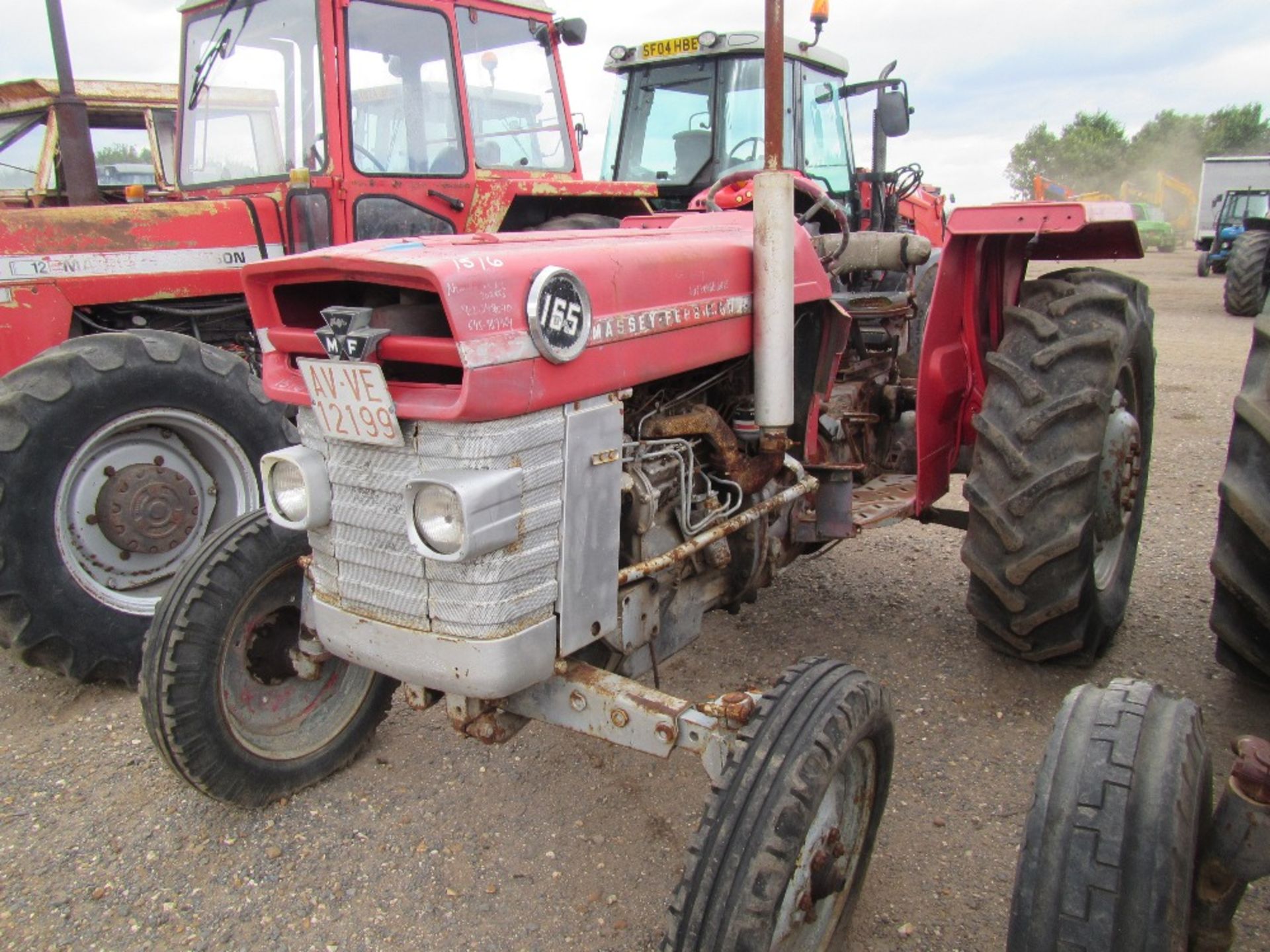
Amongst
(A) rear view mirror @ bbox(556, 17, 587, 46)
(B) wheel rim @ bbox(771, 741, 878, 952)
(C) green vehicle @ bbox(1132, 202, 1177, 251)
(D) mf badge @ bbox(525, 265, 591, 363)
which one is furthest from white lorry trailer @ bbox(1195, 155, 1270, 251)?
(D) mf badge @ bbox(525, 265, 591, 363)

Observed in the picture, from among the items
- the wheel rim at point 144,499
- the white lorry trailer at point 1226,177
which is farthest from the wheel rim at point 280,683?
the white lorry trailer at point 1226,177

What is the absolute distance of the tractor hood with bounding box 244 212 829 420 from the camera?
5.75ft

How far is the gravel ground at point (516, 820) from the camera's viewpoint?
2277mm

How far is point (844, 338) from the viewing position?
2906mm

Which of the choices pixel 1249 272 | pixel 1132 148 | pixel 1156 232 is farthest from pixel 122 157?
pixel 1132 148

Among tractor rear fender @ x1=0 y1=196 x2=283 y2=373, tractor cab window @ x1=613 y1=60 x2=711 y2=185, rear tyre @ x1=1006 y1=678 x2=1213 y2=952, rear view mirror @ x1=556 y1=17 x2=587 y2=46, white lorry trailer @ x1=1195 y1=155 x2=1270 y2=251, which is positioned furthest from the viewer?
white lorry trailer @ x1=1195 y1=155 x2=1270 y2=251

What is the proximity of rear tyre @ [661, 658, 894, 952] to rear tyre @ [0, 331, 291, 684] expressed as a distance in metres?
2.19

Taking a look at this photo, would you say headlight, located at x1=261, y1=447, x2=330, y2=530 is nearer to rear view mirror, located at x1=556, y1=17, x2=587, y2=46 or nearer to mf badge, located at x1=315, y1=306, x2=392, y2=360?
mf badge, located at x1=315, y1=306, x2=392, y2=360

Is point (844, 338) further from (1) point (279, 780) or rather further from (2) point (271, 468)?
(1) point (279, 780)

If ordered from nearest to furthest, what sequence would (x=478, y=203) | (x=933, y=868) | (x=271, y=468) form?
(x=271, y=468) < (x=933, y=868) < (x=478, y=203)

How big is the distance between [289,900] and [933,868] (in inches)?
62.3

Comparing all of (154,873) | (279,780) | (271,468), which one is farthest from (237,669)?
(271,468)

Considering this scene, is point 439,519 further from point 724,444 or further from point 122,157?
point 122,157

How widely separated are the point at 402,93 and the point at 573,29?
3.60ft
